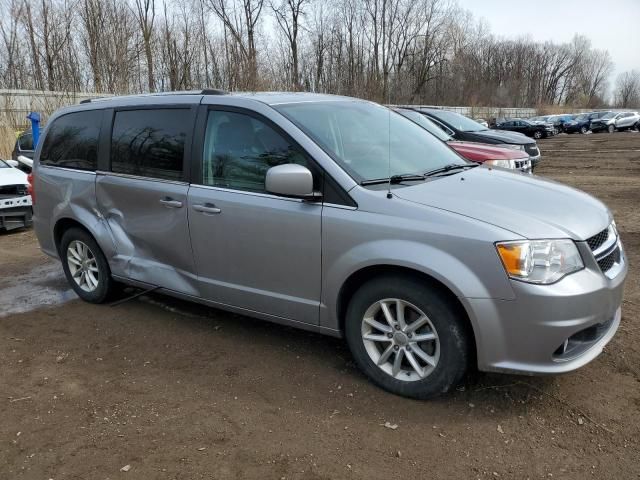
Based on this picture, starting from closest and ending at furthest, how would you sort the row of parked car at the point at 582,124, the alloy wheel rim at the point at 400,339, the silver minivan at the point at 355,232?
the silver minivan at the point at 355,232, the alloy wheel rim at the point at 400,339, the row of parked car at the point at 582,124

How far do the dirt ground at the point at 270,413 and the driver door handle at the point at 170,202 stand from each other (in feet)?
3.49

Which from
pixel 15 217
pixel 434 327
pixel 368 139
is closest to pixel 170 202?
pixel 368 139

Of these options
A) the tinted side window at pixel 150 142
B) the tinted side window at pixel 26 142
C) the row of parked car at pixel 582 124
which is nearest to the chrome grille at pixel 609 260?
the tinted side window at pixel 150 142

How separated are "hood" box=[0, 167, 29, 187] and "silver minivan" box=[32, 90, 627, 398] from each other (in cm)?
509

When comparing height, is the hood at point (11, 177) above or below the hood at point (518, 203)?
below

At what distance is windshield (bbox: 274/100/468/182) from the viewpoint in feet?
11.6

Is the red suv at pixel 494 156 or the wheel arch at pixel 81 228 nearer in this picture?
the wheel arch at pixel 81 228

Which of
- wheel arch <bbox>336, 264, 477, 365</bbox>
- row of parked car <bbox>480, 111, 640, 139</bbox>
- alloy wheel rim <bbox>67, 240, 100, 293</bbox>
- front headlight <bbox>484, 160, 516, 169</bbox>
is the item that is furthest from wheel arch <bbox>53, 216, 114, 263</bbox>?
row of parked car <bbox>480, 111, 640, 139</bbox>

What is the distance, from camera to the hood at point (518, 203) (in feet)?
9.57

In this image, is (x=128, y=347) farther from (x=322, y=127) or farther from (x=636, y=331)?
(x=636, y=331)

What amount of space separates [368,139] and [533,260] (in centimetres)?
155

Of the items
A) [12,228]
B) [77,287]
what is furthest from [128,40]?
[77,287]

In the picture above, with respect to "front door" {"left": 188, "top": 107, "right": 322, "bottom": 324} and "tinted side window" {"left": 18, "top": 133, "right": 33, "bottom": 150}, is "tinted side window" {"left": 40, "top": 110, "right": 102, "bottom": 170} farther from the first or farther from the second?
"tinted side window" {"left": 18, "top": 133, "right": 33, "bottom": 150}

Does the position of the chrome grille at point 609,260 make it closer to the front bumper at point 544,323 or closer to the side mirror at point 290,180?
the front bumper at point 544,323
